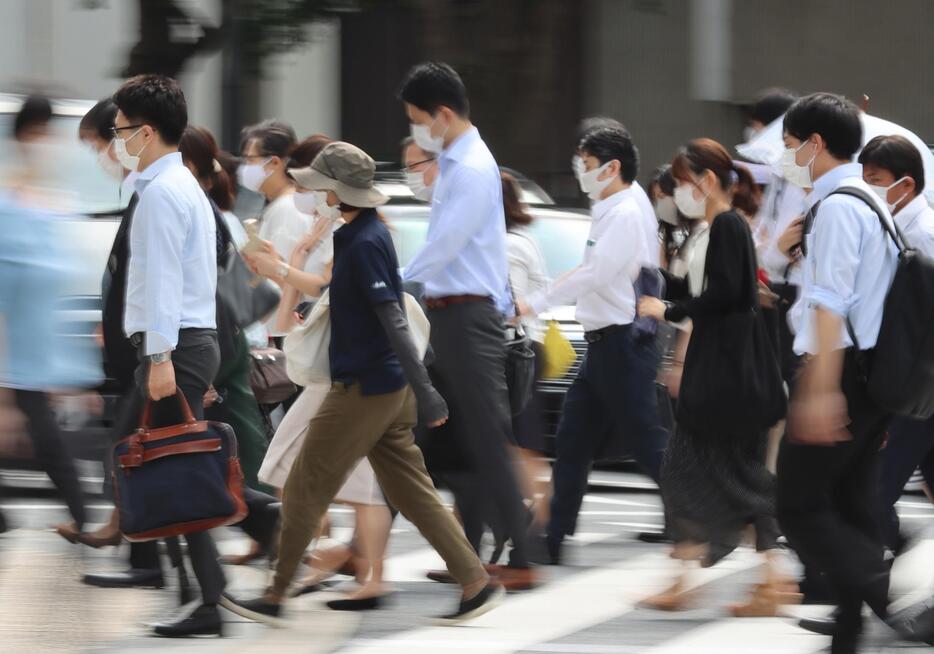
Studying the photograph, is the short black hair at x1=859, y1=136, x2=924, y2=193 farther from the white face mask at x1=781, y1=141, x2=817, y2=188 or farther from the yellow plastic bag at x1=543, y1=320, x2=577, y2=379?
the yellow plastic bag at x1=543, y1=320, x2=577, y2=379

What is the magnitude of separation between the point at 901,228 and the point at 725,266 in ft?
2.49

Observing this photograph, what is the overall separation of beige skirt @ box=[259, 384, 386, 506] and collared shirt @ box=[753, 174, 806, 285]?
87.3 inches

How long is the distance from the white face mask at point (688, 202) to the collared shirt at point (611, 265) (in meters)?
0.16

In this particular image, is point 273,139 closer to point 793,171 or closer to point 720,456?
point 720,456

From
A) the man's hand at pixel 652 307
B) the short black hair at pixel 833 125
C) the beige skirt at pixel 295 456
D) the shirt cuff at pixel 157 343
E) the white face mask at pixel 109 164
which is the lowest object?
the beige skirt at pixel 295 456

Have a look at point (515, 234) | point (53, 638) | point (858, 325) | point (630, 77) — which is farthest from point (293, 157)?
point (630, 77)

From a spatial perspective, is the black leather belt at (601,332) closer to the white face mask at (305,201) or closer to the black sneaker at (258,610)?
the white face mask at (305,201)

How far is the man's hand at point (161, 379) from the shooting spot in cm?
578

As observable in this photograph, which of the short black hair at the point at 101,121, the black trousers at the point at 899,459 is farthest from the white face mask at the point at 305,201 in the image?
the black trousers at the point at 899,459

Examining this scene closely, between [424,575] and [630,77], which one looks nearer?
[424,575]

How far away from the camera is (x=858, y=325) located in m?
5.27

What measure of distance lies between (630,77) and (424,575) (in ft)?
48.9

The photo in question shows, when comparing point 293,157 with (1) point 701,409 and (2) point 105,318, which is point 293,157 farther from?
(1) point 701,409

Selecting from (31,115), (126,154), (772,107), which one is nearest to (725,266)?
(126,154)
